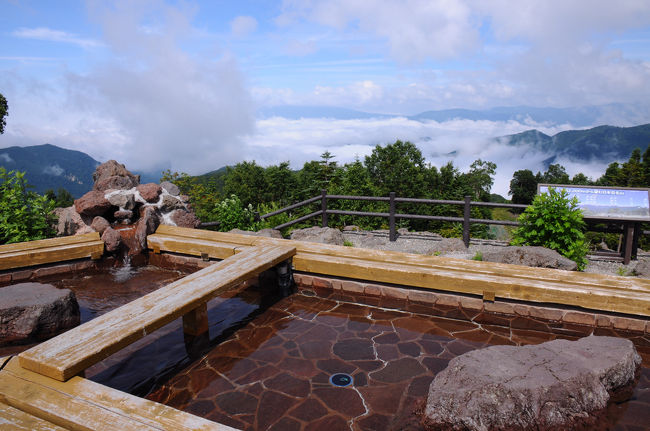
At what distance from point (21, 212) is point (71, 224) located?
0.84 m

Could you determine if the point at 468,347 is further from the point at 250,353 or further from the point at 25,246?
the point at 25,246

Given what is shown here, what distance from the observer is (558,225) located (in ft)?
19.2

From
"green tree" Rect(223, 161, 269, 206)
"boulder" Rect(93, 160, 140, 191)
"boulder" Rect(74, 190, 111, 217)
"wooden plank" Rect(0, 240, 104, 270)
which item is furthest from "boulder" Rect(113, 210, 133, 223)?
"green tree" Rect(223, 161, 269, 206)

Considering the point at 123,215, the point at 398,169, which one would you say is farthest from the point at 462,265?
the point at 398,169

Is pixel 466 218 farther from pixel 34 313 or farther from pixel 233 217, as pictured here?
pixel 34 313

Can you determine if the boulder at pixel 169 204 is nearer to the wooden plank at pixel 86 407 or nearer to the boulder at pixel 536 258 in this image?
the wooden plank at pixel 86 407

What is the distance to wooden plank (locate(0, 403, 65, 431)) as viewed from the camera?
7.59 ft

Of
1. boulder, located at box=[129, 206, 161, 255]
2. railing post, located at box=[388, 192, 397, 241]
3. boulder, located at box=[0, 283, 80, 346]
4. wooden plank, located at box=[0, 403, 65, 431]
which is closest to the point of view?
wooden plank, located at box=[0, 403, 65, 431]

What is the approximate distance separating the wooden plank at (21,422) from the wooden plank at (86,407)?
49 millimetres

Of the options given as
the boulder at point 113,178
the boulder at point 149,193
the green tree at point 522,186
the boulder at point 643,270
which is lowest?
the green tree at point 522,186

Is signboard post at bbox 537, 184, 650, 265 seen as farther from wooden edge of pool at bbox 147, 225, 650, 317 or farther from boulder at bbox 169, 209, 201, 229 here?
boulder at bbox 169, 209, 201, 229

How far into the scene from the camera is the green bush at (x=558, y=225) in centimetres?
583

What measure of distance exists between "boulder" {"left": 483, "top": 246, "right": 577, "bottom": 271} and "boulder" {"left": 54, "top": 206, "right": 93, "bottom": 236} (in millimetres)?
6476

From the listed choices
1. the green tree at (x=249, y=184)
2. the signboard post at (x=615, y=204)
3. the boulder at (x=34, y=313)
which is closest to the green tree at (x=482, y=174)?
the green tree at (x=249, y=184)
